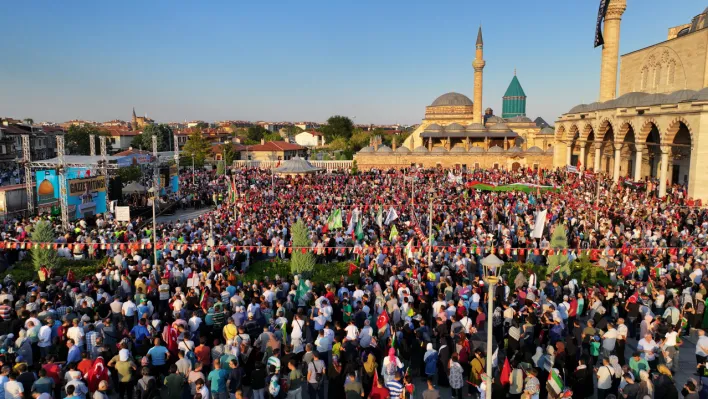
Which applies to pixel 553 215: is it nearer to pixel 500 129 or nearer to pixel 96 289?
pixel 96 289

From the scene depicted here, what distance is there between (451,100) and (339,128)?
29.6 metres

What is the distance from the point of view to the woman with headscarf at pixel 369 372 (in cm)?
691

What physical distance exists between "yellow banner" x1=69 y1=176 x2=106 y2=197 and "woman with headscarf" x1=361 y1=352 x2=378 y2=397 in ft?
58.1

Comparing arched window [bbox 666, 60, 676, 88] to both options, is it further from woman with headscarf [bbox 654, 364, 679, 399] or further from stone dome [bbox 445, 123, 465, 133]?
woman with headscarf [bbox 654, 364, 679, 399]

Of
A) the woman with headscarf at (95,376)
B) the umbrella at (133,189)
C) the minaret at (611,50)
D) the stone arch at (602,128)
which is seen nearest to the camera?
the woman with headscarf at (95,376)

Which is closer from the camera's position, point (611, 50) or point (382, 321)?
point (382, 321)

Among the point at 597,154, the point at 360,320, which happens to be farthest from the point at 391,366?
the point at 597,154

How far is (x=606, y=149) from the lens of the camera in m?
34.5

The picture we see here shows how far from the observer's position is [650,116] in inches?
998

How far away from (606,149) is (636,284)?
27409mm

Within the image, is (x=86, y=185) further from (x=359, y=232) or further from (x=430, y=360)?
(x=430, y=360)

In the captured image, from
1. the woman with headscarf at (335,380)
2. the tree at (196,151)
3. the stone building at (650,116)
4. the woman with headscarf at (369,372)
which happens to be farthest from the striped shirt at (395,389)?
the tree at (196,151)

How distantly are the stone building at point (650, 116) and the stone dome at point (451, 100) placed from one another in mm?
18228

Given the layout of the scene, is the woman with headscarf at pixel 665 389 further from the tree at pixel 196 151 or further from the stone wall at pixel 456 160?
the tree at pixel 196 151
